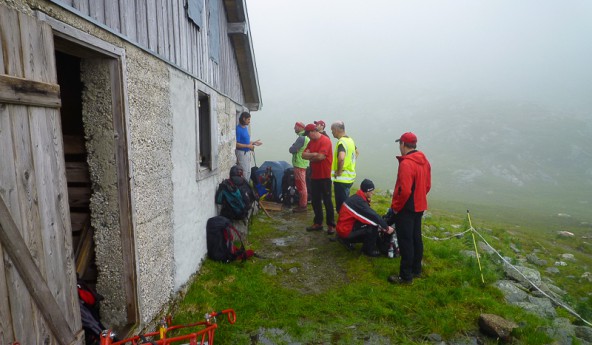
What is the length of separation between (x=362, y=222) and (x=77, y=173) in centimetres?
444

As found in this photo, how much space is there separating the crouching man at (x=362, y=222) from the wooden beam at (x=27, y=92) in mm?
4776

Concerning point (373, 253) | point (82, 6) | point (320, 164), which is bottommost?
point (373, 253)

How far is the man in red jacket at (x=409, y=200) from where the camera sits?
194 inches

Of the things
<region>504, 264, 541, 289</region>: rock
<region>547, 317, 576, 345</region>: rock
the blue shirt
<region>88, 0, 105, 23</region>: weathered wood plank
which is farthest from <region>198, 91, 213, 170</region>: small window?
<region>504, 264, 541, 289</region>: rock

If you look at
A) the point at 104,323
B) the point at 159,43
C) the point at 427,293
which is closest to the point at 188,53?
the point at 159,43

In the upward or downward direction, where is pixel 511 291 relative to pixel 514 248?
upward

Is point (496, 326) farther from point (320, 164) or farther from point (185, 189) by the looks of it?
point (185, 189)

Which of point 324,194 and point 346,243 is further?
point 324,194

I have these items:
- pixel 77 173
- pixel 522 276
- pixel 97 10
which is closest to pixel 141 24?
pixel 97 10

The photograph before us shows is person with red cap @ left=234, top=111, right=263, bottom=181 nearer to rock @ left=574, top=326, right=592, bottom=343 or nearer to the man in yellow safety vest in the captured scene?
the man in yellow safety vest

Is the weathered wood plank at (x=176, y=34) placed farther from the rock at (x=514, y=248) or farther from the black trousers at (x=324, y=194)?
the rock at (x=514, y=248)

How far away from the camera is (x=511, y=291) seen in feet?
17.4

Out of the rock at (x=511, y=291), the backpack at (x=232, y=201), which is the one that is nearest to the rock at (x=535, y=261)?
the rock at (x=511, y=291)

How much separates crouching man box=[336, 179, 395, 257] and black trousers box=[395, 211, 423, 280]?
62 cm
